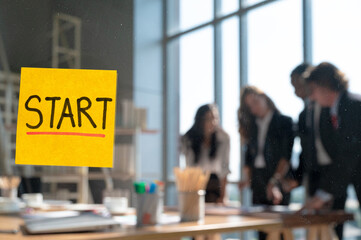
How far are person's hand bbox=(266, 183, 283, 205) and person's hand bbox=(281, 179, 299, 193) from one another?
0.04 feet

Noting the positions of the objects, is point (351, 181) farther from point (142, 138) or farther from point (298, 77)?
point (142, 138)

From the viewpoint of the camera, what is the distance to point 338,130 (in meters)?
0.36

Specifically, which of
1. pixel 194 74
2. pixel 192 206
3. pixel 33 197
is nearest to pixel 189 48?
pixel 194 74

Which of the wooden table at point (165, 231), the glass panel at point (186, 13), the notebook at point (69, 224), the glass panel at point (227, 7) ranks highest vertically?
the glass panel at point (227, 7)

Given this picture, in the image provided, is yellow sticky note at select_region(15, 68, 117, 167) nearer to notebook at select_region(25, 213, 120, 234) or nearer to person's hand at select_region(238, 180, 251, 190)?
person's hand at select_region(238, 180, 251, 190)

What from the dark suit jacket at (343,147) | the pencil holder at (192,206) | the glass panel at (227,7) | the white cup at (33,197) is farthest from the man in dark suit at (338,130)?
the pencil holder at (192,206)

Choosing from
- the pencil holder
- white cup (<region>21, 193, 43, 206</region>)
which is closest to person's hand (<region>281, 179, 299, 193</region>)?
white cup (<region>21, 193, 43, 206</region>)

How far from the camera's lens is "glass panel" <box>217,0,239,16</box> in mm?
399

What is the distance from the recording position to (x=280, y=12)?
15.6 inches

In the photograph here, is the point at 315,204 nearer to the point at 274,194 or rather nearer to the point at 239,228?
the point at 274,194

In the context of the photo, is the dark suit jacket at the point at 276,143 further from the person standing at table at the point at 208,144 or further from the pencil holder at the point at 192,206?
the pencil holder at the point at 192,206

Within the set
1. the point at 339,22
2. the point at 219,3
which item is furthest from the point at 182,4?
the point at 339,22

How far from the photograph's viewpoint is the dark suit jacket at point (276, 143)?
359 millimetres

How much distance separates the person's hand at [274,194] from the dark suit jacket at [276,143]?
1 centimetres
